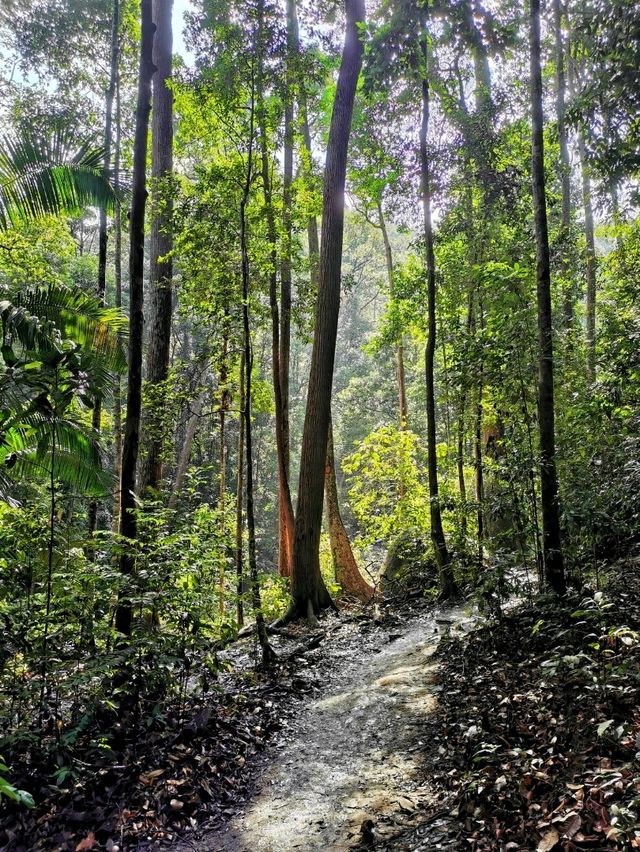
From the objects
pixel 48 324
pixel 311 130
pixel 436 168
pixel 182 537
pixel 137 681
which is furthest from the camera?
pixel 311 130

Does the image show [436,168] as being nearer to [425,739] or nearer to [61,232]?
[61,232]

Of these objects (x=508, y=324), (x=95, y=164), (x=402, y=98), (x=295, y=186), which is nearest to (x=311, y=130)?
(x=402, y=98)

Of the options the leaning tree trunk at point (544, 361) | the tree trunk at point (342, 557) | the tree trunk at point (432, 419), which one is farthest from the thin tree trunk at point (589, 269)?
the tree trunk at point (342, 557)

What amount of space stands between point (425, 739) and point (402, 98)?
1017cm

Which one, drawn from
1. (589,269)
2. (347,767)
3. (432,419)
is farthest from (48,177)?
(589,269)

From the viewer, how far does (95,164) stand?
262 inches

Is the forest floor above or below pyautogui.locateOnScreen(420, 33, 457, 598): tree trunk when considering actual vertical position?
below

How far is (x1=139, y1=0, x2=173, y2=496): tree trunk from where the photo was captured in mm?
7913

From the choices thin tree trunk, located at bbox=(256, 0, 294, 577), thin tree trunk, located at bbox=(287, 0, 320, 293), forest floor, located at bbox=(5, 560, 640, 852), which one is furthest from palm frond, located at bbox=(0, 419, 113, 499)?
thin tree trunk, located at bbox=(287, 0, 320, 293)

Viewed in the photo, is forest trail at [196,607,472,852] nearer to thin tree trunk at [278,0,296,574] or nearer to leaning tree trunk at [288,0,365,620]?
leaning tree trunk at [288,0,365,620]

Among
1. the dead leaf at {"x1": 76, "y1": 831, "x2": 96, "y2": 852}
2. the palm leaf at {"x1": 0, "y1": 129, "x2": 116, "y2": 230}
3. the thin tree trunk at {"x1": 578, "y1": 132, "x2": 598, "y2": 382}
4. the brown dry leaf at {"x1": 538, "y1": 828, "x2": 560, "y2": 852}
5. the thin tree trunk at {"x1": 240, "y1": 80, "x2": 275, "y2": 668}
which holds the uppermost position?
the thin tree trunk at {"x1": 578, "y1": 132, "x2": 598, "y2": 382}

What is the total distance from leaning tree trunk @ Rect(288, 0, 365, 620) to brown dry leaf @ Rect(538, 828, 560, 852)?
21.2ft

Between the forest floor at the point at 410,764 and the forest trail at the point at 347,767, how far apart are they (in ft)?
0.05

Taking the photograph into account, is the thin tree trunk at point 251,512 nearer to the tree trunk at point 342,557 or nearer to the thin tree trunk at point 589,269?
the tree trunk at point 342,557
